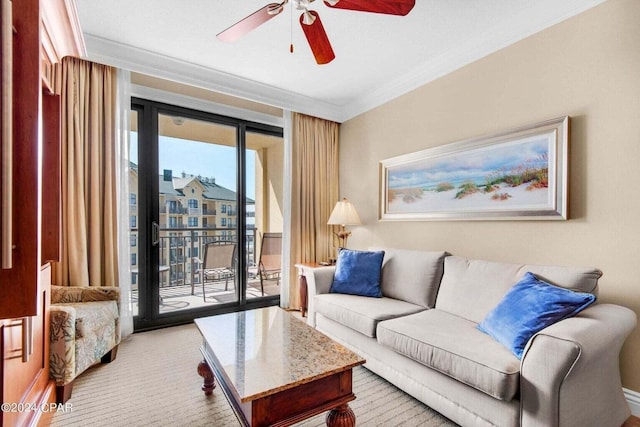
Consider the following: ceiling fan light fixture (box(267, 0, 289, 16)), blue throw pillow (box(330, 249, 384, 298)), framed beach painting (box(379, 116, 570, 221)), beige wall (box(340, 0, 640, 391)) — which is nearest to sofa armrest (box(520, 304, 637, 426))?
beige wall (box(340, 0, 640, 391))

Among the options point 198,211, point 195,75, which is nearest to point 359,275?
point 198,211

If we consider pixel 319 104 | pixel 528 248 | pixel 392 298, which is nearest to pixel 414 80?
pixel 319 104

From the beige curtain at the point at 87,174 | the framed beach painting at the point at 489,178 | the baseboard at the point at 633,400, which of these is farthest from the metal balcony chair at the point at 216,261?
the baseboard at the point at 633,400

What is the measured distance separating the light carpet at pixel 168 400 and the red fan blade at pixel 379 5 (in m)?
2.28

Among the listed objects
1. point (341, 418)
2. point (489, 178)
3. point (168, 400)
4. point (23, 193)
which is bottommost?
point (168, 400)

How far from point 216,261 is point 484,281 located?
9.60ft

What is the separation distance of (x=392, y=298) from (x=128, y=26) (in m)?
3.17

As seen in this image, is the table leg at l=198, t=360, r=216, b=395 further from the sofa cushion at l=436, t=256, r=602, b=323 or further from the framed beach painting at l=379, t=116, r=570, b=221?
the framed beach painting at l=379, t=116, r=570, b=221

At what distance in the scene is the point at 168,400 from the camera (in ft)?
6.37

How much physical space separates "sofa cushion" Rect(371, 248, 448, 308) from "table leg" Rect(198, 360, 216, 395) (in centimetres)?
158

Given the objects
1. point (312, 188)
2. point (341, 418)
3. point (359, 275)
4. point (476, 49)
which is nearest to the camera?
point (341, 418)

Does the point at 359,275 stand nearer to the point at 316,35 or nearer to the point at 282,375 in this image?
the point at 282,375

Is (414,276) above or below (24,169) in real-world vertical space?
below

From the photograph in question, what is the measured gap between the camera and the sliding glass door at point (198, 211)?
10.4 ft
